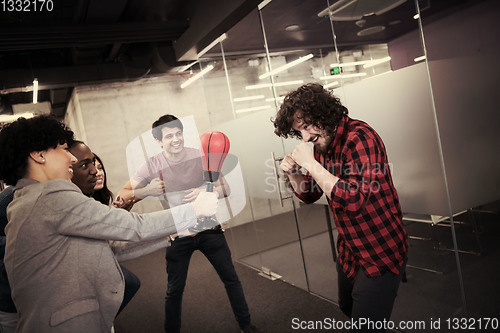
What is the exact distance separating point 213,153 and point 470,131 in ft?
4.69

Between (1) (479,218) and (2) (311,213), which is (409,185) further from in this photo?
(2) (311,213)

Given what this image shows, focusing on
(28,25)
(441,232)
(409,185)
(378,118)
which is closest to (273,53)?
(378,118)

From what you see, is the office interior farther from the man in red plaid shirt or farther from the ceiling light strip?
the man in red plaid shirt

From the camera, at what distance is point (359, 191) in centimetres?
141

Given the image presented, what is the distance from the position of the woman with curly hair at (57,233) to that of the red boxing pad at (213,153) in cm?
79

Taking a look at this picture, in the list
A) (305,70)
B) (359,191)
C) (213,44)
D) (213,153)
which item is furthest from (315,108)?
(213,44)

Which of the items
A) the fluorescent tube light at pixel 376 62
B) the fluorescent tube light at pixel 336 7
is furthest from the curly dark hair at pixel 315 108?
the fluorescent tube light at pixel 336 7

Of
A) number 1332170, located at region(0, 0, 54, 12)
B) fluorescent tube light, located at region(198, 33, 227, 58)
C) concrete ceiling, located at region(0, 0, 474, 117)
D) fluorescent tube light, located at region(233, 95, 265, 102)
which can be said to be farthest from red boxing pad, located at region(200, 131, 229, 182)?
number 1332170, located at region(0, 0, 54, 12)

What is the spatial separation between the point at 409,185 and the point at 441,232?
1.09 feet

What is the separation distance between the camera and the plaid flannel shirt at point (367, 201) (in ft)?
4.68

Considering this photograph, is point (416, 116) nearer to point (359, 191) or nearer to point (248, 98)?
point (359, 191)

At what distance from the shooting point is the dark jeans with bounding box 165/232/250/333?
8.13 feet

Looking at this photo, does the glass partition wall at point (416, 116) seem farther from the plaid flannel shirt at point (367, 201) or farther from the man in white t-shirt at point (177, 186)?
the man in white t-shirt at point (177, 186)

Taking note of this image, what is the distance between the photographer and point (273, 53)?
321 centimetres
